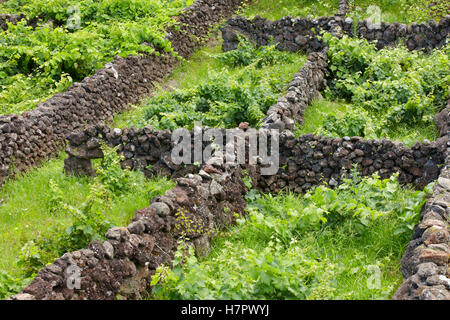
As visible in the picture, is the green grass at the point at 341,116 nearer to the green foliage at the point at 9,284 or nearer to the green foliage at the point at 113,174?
the green foliage at the point at 113,174

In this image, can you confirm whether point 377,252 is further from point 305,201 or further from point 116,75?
point 116,75

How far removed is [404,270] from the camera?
676 centimetres

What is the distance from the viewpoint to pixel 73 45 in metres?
14.7

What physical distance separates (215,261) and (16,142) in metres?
5.72

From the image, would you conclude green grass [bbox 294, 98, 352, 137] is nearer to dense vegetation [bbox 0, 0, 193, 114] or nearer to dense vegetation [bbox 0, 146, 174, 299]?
dense vegetation [bbox 0, 146, 174, 299]

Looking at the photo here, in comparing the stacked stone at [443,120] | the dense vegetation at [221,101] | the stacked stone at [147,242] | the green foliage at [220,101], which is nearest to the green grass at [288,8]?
the dense vegetation at [221,101]

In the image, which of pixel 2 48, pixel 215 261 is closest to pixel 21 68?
pixel 2 48

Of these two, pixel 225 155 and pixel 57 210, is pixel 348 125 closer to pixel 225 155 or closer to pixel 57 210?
pixel 225 155

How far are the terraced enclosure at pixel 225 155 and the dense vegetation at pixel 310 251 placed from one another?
27 millimetres

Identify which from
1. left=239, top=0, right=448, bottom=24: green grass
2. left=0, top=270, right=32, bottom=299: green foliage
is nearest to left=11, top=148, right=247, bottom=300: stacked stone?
left=0, top=270, right=32, bottom=299: green foliage

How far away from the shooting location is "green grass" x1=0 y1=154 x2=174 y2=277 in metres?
8.43

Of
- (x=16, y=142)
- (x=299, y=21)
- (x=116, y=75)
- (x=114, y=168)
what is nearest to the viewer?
(x=114, y=168)

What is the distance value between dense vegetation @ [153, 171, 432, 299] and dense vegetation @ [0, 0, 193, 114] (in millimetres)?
6752

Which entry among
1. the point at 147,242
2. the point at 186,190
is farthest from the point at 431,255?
the point at 186,190
